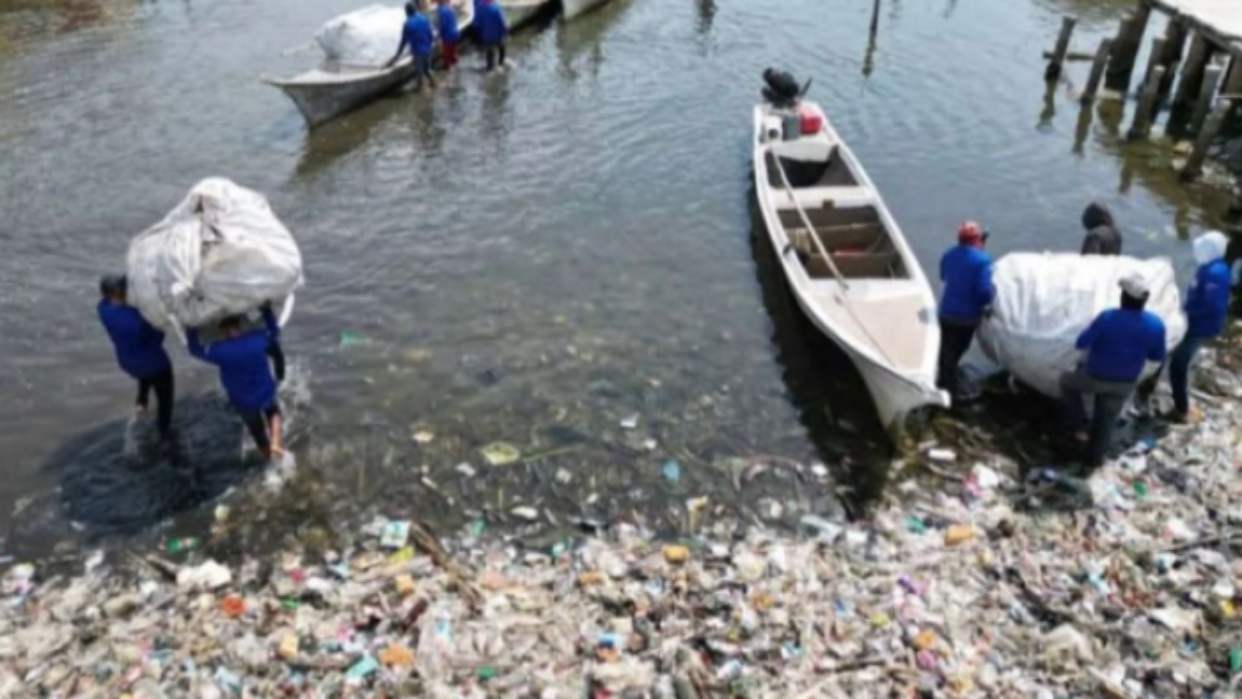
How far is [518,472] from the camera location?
28.7ft

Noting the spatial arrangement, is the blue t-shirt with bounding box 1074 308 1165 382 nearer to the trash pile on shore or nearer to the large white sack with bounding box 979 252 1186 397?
the large white sack with bounding box 979 252 1186 397

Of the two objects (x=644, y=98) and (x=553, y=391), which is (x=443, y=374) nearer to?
(x=553, y=391)

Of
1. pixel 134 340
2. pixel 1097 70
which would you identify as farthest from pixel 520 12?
pixel 134 340

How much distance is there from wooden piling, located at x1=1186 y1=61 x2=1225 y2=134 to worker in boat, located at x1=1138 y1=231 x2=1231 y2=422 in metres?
7.63

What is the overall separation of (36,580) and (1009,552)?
7.68 meters

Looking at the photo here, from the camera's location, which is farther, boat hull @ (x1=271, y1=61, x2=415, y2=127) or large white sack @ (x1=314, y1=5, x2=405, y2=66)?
large white sack @ (x1=314, y1=5, x2=405, y2=66)

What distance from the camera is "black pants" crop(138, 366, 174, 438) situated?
339 inches

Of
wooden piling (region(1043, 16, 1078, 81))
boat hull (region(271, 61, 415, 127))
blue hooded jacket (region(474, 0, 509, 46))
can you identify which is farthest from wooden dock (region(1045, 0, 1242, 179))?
boat hull (region(271, 61, 415, 127))

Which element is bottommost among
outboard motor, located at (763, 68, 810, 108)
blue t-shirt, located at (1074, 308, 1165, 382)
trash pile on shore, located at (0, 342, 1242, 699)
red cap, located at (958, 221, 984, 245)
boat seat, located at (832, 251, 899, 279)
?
trash pile on shore, located at (0, 342, 1242, 699)

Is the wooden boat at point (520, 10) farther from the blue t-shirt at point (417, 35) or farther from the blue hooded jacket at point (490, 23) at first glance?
the blue t-shirt at point (417, 35)

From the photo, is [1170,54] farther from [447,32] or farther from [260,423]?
[260,423]

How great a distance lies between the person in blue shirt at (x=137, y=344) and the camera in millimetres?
8023

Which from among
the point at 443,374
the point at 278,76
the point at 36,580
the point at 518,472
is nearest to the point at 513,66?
the point at 278,76

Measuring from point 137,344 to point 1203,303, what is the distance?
31.4 ft
